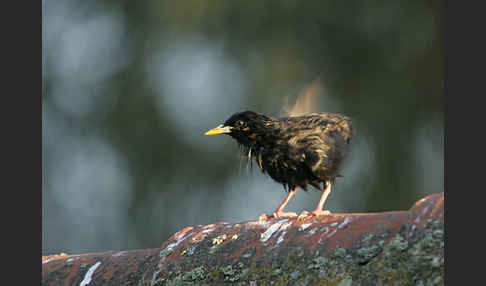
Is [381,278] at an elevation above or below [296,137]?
below

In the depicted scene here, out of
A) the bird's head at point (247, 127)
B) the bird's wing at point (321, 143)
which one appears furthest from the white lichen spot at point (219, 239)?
the bird's head at point (247, 127)

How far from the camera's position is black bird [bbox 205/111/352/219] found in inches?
161

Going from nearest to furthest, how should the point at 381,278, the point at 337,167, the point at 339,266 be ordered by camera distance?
the point at 381,278 → the point at 339,266 → the point at 337,167

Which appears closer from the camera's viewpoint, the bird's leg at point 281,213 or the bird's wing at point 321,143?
the bird's leg at point 281,213

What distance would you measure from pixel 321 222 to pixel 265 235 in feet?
0.88

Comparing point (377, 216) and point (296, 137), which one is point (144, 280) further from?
point (296, 137)

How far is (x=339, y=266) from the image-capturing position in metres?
2.27

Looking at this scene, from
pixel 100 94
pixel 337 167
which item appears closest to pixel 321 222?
pixel 337 167

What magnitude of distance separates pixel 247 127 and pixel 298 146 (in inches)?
18.4

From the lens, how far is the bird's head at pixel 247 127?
4309 mm

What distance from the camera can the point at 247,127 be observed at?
439 centimetres

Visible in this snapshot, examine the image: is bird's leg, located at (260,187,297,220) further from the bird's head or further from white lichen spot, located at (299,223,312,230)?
white lichen spot, located at (299,223,312,230)

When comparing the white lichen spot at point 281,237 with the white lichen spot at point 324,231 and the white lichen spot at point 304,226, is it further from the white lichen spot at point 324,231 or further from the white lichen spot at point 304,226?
the white lichen spot at point 324,231

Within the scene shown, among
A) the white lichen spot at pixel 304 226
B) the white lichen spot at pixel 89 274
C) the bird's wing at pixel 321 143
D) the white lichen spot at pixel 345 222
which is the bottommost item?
the white lichen spot at pixel 89 274
